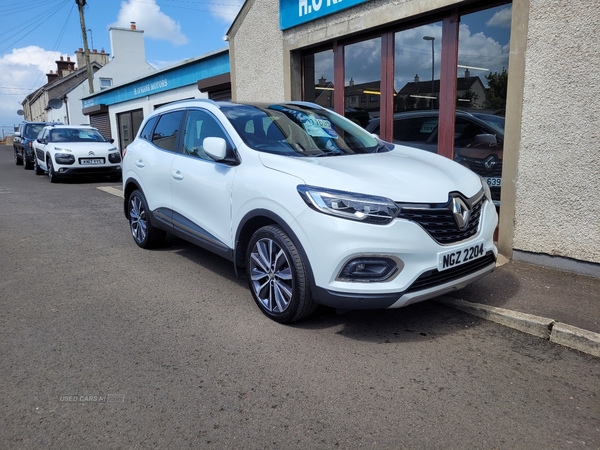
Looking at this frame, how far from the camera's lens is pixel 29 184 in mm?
13984

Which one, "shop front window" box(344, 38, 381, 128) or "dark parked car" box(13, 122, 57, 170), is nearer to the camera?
"shop front window" box(344, 38, 381, 128)

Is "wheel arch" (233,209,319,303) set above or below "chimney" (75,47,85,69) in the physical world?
below

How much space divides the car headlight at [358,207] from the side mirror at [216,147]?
3.81ft

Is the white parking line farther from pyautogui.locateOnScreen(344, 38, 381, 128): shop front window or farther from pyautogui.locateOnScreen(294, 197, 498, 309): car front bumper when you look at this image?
pyautogui.locateOnScreen(294, 197, 498, 309): car front bumper

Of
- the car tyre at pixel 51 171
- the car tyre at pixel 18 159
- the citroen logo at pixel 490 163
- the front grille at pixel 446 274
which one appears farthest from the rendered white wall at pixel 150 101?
the front grille at pixel 446 274

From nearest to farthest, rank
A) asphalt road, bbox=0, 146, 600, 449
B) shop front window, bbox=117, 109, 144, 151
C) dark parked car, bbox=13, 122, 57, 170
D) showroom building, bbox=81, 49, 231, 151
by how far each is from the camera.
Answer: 1. asphalt road, bbox=0, 146, 600, 449
2. showroom building, bbox=81, 49, 231, 151
3. dark parked car, bbox=13, 122, 57, 170
4. shop front window, bbox=117, 109, 144, 151

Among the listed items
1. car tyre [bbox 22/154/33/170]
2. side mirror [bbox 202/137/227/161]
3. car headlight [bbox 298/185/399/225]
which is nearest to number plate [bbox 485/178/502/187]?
car headlight [bbox 298/185/399/225]

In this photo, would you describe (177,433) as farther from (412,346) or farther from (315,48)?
(315,48)

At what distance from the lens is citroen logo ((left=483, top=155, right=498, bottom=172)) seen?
5868 millimetres

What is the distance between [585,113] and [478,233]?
2.05m

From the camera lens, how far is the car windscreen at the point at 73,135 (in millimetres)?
14656

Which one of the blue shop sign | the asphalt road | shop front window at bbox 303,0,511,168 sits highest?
the blue shop sign

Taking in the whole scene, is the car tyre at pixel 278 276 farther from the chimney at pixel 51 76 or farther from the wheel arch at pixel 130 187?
the chimney at pixel 51 76

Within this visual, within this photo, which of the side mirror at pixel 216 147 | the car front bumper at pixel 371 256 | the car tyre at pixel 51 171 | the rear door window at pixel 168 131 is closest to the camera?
the car front bumper at pixel 371 256
